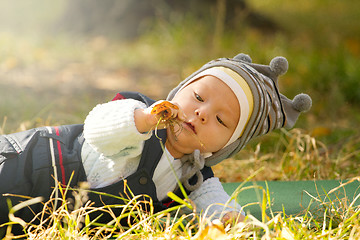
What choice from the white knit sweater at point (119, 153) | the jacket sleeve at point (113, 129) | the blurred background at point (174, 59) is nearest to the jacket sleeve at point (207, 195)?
the white knit sweater at point (119, 153)

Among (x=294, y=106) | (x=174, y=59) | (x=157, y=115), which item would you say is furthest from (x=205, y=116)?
(x=174, y=59)

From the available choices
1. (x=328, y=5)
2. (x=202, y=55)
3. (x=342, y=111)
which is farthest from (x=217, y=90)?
(x=328, y=5)

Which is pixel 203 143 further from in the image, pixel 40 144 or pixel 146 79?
pixel 146 79

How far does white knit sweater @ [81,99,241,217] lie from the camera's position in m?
1.75

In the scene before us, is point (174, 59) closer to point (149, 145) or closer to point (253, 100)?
point (253, 100)

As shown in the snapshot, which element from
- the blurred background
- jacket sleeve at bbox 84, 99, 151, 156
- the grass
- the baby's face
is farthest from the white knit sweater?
the blurred background

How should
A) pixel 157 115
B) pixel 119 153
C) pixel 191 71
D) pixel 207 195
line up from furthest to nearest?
pixel 191 71 → pixel 207 195 → pixel 119 153 → pixel 157 115

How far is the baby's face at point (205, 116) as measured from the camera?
6.21 feet

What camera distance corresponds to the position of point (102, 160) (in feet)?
6.18

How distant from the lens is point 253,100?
80.1 inches

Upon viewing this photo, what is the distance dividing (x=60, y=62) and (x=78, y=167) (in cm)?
443

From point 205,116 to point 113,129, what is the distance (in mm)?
373

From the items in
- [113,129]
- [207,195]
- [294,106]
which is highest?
[113,129]

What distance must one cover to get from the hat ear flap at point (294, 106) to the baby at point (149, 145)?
0.62 ft
